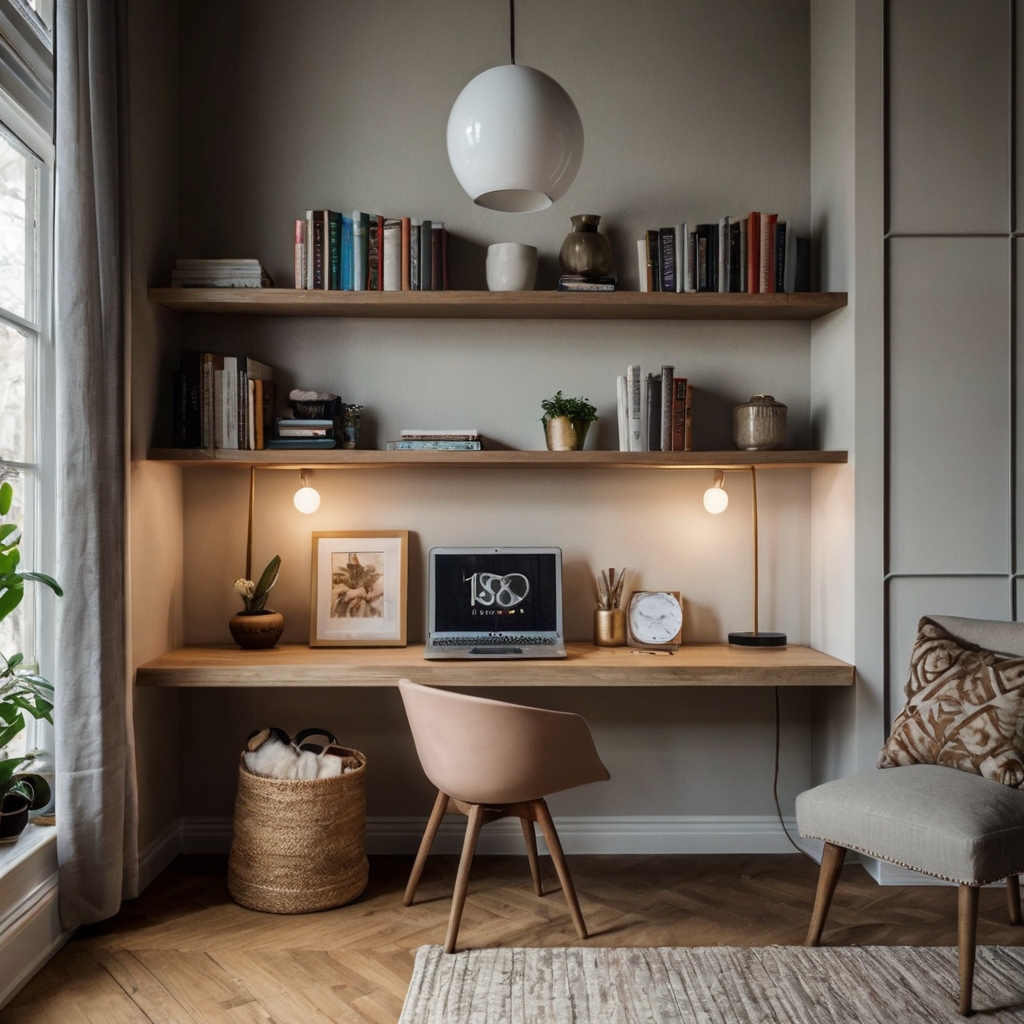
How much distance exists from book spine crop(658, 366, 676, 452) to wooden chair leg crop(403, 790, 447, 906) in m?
1.27

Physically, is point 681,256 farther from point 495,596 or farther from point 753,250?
point 495,596

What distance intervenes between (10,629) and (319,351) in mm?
1315

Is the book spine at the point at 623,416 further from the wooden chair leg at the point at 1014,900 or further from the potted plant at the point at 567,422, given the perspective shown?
the wooden chair leg at the point at 1014,900

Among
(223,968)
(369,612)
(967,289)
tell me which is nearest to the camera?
(223,968)

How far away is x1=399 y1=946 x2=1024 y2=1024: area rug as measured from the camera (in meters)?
2.06

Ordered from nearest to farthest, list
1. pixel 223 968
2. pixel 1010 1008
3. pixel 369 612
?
pixel 1010 1008
pixel 223 968
pixel 369 612

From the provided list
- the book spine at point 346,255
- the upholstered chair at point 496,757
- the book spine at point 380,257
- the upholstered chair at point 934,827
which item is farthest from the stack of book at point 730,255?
the upholstered chair at point 496,757

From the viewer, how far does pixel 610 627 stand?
3.03 m

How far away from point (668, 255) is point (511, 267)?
51 cm

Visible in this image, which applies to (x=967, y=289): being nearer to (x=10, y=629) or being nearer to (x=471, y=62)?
(x=471, y=62)

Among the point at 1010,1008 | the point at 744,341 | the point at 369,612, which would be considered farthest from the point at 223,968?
the point at 744,341

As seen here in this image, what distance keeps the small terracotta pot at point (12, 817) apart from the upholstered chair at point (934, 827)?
1.97m

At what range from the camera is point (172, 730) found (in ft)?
10.1

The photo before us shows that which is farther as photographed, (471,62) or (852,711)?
(471,62)
